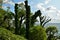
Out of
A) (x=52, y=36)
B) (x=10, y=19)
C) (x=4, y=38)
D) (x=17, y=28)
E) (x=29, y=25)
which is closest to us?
(x=4, y=38)

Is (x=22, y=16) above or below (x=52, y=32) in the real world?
above

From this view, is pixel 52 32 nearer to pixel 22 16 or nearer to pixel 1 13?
pixel 22 16

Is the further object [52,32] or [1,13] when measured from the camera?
[52,32]

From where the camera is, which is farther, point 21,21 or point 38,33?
point 21,21

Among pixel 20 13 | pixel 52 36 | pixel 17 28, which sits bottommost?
pixel 52 36

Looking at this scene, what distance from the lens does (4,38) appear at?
46.9 feet

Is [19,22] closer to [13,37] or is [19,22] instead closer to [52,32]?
[52,32]

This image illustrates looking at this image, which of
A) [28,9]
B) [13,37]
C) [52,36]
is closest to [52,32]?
[52,36]

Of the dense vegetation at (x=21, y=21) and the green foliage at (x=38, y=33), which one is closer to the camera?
the green foliage at (x=38, y=33)

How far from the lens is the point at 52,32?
4925 centimetres

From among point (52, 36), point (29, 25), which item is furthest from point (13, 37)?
point (52, 36)

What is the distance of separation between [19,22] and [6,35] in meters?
29.6

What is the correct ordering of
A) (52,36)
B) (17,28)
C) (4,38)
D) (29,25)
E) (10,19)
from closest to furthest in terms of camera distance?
(4,38)
(29,25)
(17,28)
(10,19)
(52,36)

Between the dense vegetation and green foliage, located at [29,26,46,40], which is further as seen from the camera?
the dense vegetation
